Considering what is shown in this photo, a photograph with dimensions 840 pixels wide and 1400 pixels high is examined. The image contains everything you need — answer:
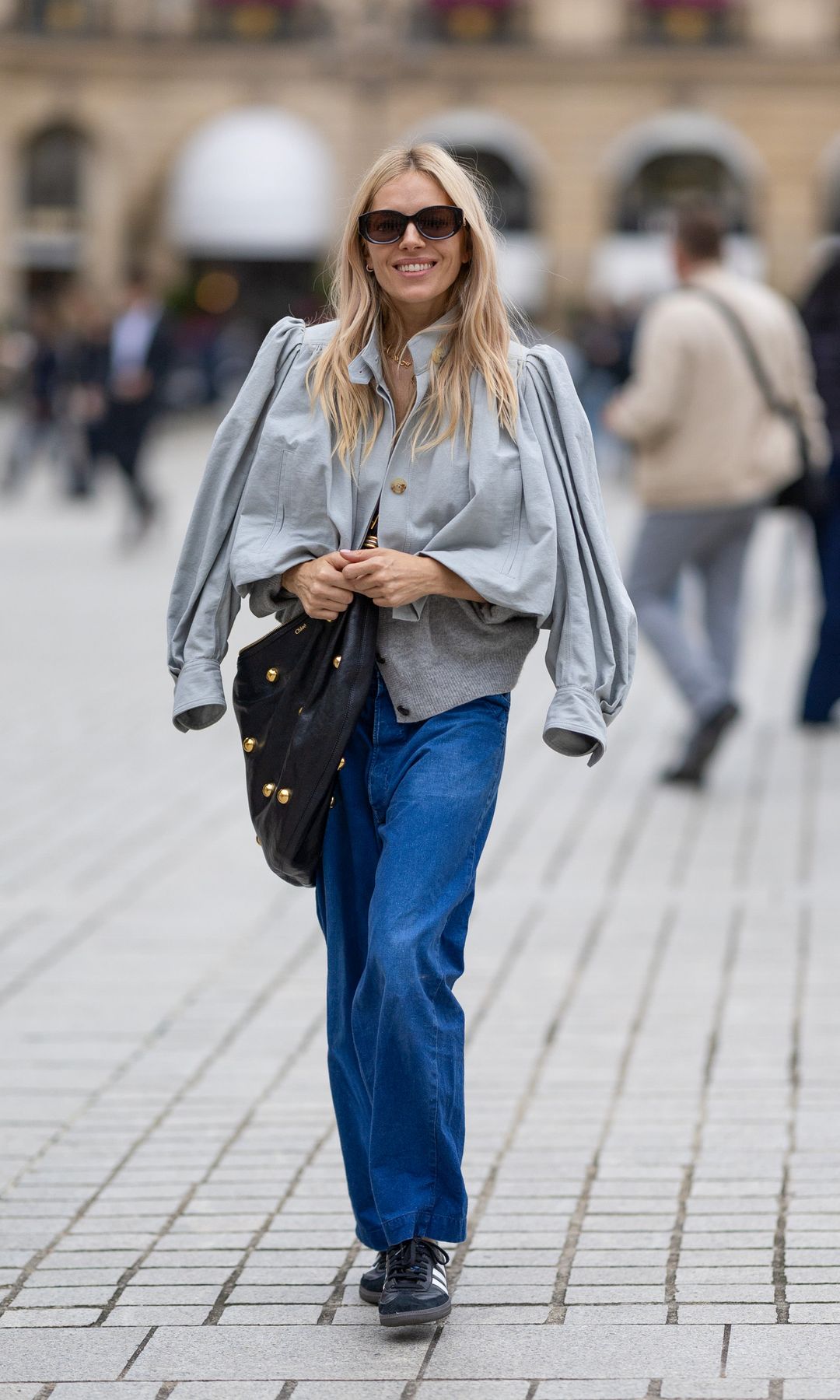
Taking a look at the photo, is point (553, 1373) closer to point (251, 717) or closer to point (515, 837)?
point (251, 717)

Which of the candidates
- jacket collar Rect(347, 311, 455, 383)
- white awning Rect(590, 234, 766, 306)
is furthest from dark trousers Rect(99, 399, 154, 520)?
white awning Rect(590, 234, 766, 306)

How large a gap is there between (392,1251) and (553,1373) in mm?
329

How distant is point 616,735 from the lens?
944cm

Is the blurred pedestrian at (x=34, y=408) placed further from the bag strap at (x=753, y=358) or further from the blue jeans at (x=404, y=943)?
the blue jeans at (x=404, y=943)

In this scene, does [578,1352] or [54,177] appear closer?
[578,1352]

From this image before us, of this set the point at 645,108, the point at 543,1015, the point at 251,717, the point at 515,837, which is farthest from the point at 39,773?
the point at 645,108

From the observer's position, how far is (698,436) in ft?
27.1

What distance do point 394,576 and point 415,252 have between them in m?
0.52

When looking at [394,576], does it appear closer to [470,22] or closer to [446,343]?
[446,343]

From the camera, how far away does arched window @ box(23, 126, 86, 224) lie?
41.8 metres

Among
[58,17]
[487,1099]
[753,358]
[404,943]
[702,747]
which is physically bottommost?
[702,747]

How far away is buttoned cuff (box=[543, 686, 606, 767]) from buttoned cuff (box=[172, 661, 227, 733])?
20.8 inches

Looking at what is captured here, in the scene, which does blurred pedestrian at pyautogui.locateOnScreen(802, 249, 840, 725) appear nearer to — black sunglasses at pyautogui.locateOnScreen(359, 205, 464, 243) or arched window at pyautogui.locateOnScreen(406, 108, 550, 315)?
black sunglasses at pyautogui.locateOnScreen(359, 205, 464, 243)

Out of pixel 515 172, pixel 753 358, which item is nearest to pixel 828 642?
pixel 753 358
